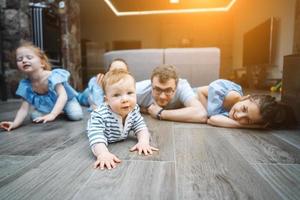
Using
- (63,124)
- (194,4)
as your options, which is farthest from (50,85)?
(194,4)

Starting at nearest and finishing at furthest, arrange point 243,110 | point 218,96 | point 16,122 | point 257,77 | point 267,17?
point 243,110, point 16,122, point 218,96, point 257,77, point 267,17

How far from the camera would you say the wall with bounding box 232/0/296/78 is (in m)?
4.13

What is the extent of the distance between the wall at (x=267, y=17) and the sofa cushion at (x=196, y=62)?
1775mm

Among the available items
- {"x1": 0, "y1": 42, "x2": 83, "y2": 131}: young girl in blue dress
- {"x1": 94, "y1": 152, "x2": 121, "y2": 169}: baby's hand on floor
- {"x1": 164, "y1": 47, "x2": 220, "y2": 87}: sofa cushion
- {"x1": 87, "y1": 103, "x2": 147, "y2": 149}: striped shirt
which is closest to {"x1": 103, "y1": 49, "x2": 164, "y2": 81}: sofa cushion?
{"x1": 164, "y1": 47, "x2": 220, "y2": 87}: sofa cushion

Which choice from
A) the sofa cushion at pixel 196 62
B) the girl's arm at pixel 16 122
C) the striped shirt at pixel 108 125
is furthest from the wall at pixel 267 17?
the girl's arm at pixel 16 122

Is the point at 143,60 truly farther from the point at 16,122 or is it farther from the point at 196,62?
the point at 16,122

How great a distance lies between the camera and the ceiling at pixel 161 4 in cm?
688

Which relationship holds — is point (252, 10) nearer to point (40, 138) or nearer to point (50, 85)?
point (50, 85)

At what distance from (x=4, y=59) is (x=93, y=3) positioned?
377cm

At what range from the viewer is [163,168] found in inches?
35.6

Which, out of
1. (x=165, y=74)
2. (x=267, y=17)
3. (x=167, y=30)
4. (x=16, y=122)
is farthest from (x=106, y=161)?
(x=167, y=30)

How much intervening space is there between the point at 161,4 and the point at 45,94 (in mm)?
5937

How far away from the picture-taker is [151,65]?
3.09 metres

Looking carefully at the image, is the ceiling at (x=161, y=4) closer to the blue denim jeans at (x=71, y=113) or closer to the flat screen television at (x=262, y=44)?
the flat screen television at (x=262, y=44)
